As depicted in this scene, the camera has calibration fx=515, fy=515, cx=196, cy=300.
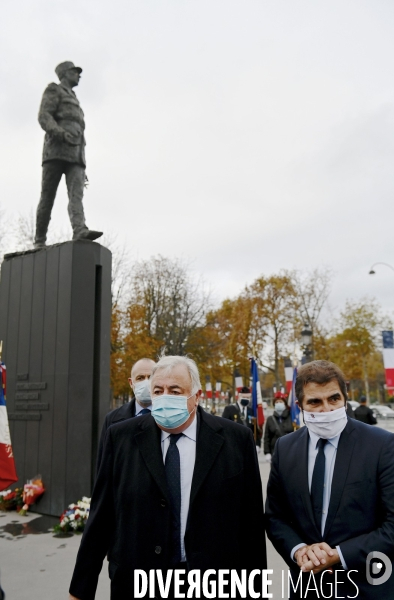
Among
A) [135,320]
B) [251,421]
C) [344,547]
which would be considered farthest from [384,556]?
[135,320]

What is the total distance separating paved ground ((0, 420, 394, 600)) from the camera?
15.6ft

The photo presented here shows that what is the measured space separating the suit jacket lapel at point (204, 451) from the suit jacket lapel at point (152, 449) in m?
0.15

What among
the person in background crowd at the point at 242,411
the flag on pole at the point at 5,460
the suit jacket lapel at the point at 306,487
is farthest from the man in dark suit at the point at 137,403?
the person in background crowd at the point at 242,411

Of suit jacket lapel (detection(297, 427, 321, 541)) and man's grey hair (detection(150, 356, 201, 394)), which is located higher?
man's grey hair (detection(150, 356, 201, 394))

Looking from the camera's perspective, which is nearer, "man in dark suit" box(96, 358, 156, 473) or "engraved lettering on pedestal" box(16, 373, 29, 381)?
"man in dark suit" box(96, 358, 156, 473)

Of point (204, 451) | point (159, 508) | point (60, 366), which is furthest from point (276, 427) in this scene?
point (159, 508)

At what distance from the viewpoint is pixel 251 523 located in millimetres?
2721

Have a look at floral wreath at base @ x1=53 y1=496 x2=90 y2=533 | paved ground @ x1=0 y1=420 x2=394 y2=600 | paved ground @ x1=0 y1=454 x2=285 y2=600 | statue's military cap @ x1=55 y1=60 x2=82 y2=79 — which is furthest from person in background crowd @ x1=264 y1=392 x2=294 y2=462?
statue's military cap @ x1=55 y1=60 x2=82 y2=79

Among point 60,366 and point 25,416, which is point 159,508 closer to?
point 60,366

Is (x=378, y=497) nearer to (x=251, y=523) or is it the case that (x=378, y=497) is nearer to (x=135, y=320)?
(x=251, y=523)

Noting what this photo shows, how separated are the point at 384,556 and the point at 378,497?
0.88ft

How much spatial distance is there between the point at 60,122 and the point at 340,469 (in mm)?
8033

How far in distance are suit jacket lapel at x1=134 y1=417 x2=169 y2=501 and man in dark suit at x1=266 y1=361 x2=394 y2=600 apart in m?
0.69

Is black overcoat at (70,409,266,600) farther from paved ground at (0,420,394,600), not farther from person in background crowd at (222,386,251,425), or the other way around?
person in background crowd at (222,386,251,425)
